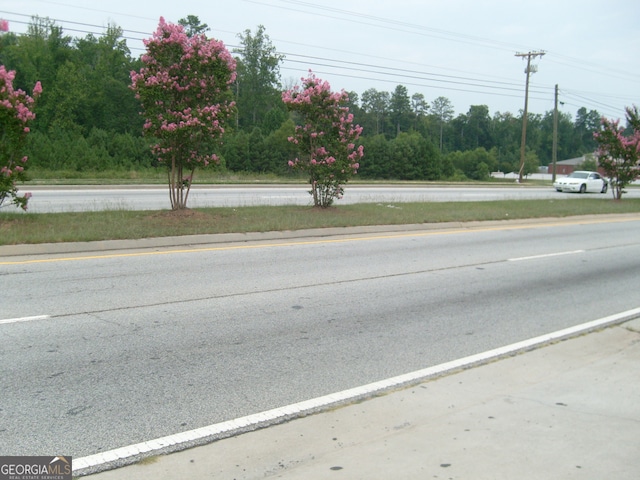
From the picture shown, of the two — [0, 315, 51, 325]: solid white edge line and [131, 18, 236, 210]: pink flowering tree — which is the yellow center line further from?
[0, 315, 51, 325]: solid white edge line

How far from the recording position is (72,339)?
650 centimetres

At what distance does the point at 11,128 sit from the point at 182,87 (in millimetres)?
3880

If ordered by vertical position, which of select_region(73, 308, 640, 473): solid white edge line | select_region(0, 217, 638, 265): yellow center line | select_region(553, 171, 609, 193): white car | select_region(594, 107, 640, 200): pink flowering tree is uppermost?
select_region(594, 107, 640, 200): pink flowering tree

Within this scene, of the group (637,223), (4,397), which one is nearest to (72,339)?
(4,397)

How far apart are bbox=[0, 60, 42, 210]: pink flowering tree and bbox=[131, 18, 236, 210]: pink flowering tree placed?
2569mm

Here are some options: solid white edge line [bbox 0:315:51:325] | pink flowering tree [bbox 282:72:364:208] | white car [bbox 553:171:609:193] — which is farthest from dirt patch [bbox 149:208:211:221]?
white car [bbox 553:171:609:193]

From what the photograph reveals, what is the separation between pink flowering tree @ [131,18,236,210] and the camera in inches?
580

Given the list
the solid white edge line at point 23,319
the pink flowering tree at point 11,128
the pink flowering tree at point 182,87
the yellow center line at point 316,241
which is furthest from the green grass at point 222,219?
the solid white edge line at point 23,319

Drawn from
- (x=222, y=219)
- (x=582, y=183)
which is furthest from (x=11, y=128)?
(x=582, y=183)

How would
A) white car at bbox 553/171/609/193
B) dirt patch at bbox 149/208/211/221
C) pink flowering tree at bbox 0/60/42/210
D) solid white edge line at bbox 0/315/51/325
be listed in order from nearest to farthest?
1. solid white edge line at bbox 0/315/51/325
2. pink flowering tree at bbox 0/60/42/210
3. dirt patch at bbox 149/208/211/221
4. white car at bbox 553/171/609/193

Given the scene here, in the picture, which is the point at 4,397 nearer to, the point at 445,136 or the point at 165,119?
the point at 165,119

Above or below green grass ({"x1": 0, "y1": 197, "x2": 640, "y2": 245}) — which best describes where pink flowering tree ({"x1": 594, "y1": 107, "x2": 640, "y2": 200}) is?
above

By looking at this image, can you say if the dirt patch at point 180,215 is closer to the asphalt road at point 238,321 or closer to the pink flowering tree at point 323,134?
the asphalt road at point 238,321

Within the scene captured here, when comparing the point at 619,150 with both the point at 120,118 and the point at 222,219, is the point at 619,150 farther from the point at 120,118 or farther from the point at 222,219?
the point at 120,118
